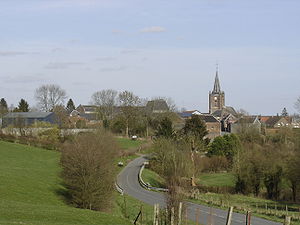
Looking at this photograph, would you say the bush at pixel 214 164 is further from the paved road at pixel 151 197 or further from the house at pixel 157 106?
the house at pixel 157 106

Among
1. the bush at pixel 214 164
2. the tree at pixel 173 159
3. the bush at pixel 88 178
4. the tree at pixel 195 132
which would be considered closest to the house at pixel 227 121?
the tree at pixel 195 132

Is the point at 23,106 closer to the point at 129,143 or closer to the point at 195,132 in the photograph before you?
the point at 129,143

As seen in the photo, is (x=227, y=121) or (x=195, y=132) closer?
(x=195, y=132)

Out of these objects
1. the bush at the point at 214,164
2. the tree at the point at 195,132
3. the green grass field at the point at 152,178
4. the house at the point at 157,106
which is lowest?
the green grass field at the point at 152,178

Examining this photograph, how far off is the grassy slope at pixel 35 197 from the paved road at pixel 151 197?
6.54 metres

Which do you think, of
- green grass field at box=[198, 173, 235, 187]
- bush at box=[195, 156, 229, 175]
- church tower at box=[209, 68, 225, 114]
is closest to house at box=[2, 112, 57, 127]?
bush at box=[195, 156, 229, 175]

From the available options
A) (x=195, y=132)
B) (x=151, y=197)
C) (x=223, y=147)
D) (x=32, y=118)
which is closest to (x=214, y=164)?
(x=223, y=147)

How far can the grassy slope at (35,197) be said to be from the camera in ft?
71.6

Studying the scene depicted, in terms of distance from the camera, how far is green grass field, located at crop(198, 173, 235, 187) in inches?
2124

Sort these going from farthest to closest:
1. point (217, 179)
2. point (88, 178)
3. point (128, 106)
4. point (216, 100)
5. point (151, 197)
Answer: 1. point (216, 100)
2. point (128, 106)
3. point (217, 179)
4. point (151, 197)
5. point (88, 178)

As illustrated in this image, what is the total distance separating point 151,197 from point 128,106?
56.0 m

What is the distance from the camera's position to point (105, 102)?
376ft

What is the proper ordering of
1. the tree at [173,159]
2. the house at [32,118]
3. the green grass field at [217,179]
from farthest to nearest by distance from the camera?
1. the house at [32,118]
2. the green grass field at [217,179]
3. the tree at [173,159]

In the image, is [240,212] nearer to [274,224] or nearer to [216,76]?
[274,224]
